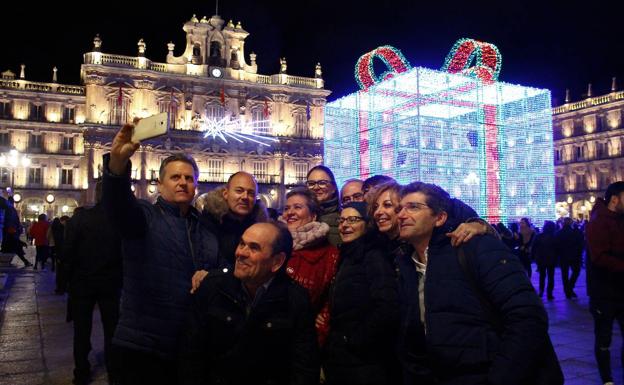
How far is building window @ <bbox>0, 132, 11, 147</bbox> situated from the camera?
148 feet

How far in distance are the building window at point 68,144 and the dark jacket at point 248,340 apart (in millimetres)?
48638

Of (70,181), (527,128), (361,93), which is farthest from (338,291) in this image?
(70,181)

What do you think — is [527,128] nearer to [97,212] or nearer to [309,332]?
[97,212]

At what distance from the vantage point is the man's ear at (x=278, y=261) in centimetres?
263

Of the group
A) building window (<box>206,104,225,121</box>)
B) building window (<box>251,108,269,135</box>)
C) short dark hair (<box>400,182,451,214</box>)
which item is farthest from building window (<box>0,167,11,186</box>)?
short dark hair (<box>400,182,451,214</box>)

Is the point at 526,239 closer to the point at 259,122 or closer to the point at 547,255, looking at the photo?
the point at 547,255

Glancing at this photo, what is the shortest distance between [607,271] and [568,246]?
285 inches

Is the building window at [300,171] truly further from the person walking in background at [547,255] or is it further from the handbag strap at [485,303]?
the handbag strap at [485,303]

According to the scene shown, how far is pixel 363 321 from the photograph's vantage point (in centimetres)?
299

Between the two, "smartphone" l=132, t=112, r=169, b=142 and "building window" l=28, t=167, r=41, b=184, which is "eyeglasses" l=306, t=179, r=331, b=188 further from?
"building window" l=28, t=167, r=41, b=184

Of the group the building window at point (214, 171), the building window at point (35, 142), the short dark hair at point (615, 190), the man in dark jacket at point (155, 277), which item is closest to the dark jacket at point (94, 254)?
the man in dark jacket at point (155, 277)

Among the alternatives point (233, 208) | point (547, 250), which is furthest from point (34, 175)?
point (233, 208)

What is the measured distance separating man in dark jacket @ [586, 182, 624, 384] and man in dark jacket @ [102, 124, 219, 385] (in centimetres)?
340

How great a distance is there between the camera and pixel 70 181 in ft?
151
